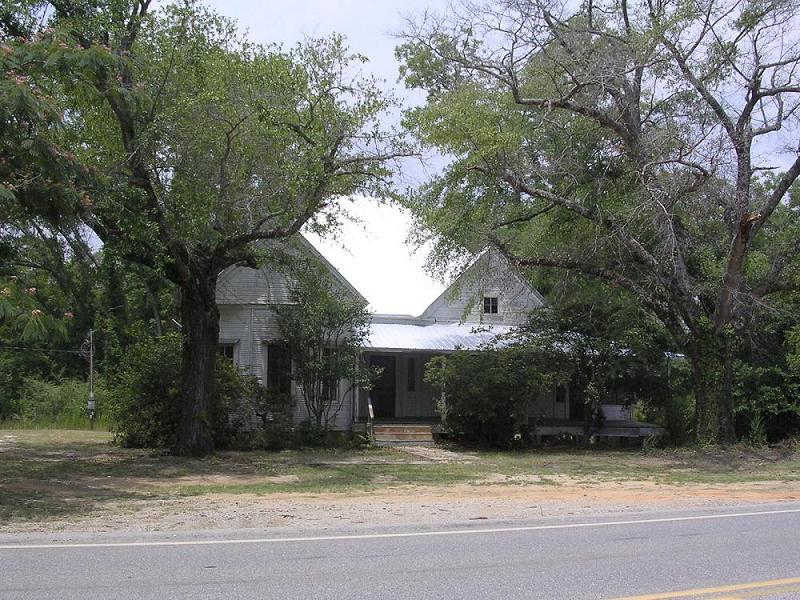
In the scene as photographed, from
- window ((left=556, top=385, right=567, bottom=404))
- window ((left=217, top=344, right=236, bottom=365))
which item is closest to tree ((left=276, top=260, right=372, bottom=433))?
window ((left=217, top=344, right=236, bottom=365))

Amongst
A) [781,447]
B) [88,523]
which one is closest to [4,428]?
[88,523]

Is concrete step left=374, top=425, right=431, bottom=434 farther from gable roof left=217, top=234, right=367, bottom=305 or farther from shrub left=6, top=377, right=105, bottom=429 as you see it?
shrub left=6, top=377, right=105, bottom=429

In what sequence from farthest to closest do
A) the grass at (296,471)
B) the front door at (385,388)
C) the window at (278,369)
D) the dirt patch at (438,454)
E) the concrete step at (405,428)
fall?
the front door at (385,388) → the concrete step at (405,428) → the window at (278,369) → the dirt patch at (438,454) → the grass at (296,471)

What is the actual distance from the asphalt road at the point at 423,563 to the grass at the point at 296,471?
11.2ft

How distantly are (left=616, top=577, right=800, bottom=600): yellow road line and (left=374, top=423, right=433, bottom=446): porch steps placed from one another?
16813mm

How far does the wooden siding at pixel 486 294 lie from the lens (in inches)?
901

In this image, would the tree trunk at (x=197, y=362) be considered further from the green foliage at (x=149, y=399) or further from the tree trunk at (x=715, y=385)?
the tree trunk at (x=715, y=385)

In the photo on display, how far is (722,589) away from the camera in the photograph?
703 cm

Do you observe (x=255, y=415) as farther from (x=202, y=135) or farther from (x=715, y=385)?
(x=715, y=385)

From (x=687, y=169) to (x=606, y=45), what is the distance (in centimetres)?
378

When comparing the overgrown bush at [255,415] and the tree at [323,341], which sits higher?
the tree at [323,341]

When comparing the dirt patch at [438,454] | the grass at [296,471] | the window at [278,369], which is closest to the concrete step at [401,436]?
the dirt patch at [438,454]

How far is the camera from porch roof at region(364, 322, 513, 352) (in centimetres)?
2417

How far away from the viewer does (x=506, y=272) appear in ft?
74.1
